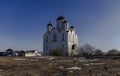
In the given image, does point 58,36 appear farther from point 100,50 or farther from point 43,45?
point 100,50

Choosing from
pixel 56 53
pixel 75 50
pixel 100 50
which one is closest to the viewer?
pixel 56 53

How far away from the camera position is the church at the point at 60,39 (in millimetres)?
67438

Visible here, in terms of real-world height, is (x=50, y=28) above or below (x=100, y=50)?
above

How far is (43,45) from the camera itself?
71938 mm

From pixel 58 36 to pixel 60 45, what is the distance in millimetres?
3683

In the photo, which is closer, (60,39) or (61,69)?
(61,69)

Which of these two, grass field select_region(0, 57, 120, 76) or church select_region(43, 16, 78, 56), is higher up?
church select_region(43, 16, 78, 56)

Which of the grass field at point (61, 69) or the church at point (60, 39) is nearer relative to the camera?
the grass field at point (61, 69)

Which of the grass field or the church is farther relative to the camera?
the church

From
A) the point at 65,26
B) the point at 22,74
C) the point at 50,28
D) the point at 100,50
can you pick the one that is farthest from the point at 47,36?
the point at 22,74

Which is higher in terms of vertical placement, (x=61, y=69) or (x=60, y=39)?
(x=60, y=39)

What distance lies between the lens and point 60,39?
69.3 m

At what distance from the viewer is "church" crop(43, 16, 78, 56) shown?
2655 inches

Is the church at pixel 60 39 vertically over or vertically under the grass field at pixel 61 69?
over
